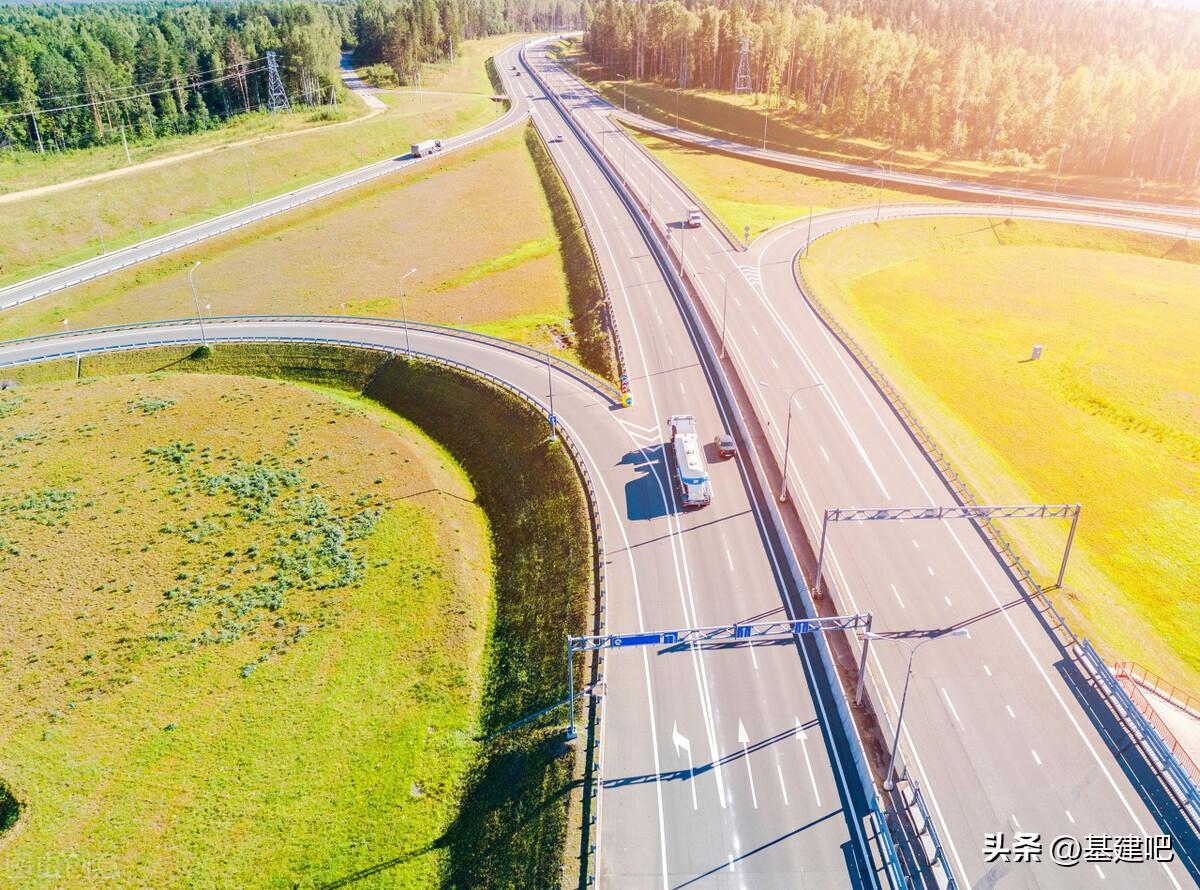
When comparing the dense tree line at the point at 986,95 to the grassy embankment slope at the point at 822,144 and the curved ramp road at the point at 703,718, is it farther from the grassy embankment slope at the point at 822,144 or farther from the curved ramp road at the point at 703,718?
the curved ramp road at the point at 703,718

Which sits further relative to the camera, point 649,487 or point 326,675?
point 649,487

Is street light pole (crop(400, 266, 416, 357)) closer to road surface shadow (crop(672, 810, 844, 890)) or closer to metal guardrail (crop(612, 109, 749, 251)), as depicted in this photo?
metal guardrail (crop(612, 109, 749, 251))

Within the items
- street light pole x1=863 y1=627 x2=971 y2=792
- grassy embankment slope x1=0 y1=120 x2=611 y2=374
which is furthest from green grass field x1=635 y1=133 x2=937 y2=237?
street light pole x1=863 y1=627 x2=971 y2=792

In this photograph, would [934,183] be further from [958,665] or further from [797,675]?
[797,675]

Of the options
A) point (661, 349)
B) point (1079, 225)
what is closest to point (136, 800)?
point (661, 349)

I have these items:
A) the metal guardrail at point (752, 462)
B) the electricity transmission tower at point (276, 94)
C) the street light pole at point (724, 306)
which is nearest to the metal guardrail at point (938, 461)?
the metal guardrail at point (752, 462)

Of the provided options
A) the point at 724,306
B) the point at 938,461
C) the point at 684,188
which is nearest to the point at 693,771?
the point at 938,461

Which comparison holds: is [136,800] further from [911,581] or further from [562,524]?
[911,581]
